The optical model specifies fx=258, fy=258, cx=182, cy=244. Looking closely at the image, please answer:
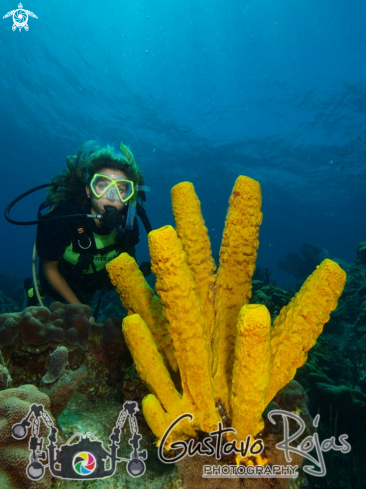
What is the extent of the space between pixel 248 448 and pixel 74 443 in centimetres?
105


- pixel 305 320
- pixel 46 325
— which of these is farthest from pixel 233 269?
pixel 46 325

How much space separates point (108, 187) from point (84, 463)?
3526mm

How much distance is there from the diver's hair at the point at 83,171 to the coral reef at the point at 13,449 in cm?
342

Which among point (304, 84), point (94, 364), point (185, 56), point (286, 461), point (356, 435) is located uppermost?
point (185, 56)

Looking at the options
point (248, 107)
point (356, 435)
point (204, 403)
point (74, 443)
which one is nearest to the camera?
point (204, 403)

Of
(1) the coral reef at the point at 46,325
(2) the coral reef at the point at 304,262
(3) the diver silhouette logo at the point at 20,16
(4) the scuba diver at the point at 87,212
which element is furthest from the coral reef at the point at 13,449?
(3) the diver silhouette logo at the point at 20,16

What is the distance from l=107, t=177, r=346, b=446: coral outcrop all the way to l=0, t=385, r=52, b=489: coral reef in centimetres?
58

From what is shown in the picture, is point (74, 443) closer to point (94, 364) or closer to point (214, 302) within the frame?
point (94, 364)

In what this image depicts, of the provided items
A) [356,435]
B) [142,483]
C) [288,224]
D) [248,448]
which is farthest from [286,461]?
[288,224]

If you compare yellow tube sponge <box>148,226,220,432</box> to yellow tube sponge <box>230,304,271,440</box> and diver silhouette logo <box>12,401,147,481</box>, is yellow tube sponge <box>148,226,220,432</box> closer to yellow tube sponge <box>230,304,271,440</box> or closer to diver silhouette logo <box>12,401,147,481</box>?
yellow tube sponge <box>230,304,271,440</box>

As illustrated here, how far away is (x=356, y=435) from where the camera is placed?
3.57 m

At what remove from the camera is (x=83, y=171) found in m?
4.30

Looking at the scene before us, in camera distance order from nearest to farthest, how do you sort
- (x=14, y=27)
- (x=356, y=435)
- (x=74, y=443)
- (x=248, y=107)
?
(x=74, y=443), (x=356, y=435), (x=14, y=27), (x=248, y=107)

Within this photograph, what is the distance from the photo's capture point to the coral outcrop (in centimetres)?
128
